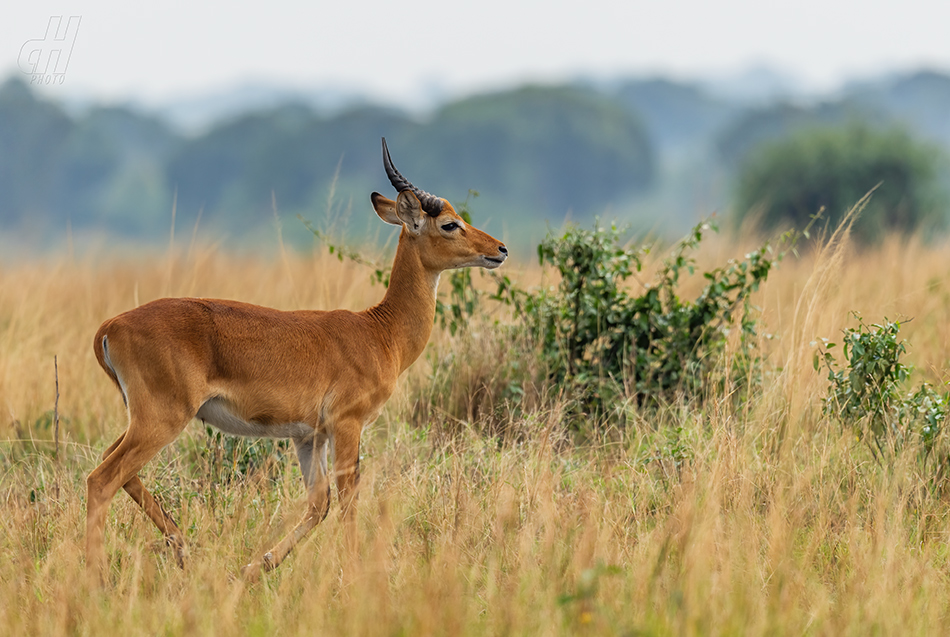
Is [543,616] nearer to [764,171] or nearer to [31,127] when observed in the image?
[764,171]

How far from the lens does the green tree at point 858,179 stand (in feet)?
66.0

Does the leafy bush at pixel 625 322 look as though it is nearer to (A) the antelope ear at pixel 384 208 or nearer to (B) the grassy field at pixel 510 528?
(B) the grassy field at pixel 510 528

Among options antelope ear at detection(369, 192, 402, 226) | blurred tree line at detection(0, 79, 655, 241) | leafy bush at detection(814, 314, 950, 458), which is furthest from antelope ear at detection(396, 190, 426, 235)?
blurred tree line at detection(0, 79, 655, 241)

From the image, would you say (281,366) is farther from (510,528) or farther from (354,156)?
(354,156)

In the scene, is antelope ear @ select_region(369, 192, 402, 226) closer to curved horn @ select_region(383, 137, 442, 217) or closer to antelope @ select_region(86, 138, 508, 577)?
antelope @ select_region(86, 138, 508, 577)

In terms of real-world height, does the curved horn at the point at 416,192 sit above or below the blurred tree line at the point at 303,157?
below

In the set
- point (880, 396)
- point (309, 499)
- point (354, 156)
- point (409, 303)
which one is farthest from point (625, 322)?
point (354, 156)

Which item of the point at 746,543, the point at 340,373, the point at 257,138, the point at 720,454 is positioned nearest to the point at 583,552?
the point at 746,543

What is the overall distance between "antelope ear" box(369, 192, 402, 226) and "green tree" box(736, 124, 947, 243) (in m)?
15.9

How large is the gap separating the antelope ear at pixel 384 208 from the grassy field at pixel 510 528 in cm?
116

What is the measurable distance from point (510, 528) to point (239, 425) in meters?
1.25

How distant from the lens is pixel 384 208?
4.88 metres

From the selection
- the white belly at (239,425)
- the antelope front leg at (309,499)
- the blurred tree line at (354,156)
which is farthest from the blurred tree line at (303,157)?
the white belly at (239,425)

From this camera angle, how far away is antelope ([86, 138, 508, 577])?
150 inches
